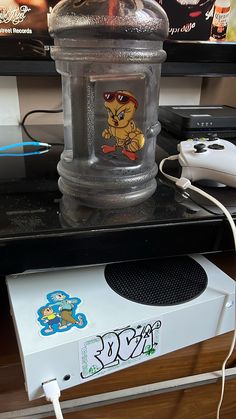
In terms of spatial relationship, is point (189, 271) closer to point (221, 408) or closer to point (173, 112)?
point (221, 408)

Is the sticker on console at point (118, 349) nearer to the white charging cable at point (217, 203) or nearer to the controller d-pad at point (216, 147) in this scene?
the white charging cable at point (217, 203)

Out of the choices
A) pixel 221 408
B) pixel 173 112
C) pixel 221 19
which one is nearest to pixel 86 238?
pixel 221 408

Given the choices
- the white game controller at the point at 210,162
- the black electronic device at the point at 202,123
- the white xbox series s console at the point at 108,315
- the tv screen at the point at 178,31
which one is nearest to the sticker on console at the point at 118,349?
the white xbox series s console at the point at 108,315

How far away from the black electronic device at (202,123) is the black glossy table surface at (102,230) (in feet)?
1.12

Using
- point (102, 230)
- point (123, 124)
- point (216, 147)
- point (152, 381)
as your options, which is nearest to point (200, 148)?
point (216, 147)

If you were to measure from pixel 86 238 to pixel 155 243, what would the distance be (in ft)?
0.31

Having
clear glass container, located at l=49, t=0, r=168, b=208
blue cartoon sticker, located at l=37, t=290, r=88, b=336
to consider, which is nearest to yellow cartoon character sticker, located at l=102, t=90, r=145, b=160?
clear glass container, located at l=49, t=0, r=168, b=208

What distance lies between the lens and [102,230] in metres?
0.43

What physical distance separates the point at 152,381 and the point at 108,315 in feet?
0.51

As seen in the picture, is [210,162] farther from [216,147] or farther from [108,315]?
[108,315]

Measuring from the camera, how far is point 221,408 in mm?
567

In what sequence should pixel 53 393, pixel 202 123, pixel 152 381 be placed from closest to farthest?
pixel 53 393 → pixel 152 381 → pixel 202 123

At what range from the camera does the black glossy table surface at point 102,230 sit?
42 centimetres

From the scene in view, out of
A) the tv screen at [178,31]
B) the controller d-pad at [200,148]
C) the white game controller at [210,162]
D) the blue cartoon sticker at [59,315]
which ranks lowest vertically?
the blue cartoon sticker at [59,315]
